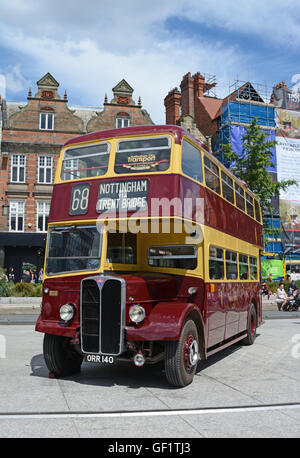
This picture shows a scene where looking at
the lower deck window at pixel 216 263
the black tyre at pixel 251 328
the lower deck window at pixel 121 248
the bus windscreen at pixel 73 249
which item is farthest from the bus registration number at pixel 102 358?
the black tyre at pixel 251 328

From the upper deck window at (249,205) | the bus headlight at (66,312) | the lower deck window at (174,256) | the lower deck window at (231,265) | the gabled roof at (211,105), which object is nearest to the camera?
the bus headlight at (66,312)

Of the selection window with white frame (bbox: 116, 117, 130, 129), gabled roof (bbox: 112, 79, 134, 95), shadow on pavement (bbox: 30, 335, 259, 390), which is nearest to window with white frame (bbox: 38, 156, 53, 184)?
window with white frame (bbox: 116, 117, 130, 129)

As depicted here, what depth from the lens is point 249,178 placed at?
3038cm

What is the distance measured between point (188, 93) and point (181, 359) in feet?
135

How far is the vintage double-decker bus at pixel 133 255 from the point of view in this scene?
691cm

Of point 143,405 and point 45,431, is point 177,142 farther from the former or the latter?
point 45,431

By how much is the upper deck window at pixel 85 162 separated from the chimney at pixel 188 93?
126 feet

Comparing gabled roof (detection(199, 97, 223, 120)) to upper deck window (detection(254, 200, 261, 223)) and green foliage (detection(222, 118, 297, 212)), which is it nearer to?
green foliage (detection(222, 118, 297, 212))

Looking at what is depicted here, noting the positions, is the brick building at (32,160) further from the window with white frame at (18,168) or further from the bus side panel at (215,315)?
the bus side panel at (215,315)

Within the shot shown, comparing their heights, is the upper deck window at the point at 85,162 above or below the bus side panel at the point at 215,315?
above

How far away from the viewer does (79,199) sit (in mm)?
7730

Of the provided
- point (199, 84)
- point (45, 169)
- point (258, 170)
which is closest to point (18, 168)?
point (45, 169)

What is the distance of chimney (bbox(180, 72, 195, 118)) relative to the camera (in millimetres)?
44969

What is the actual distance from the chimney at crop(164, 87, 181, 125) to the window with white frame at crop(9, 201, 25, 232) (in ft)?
59.2
